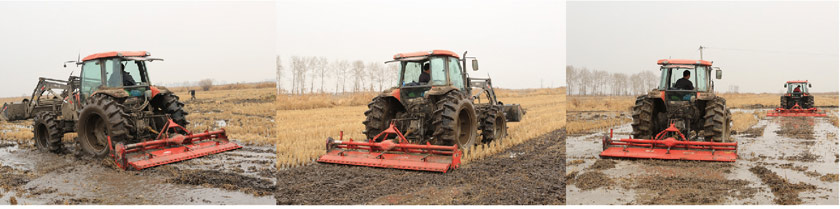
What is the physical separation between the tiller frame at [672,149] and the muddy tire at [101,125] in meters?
7.27

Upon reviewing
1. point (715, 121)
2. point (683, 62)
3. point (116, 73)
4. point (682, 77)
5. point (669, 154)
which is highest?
point (683, 62)

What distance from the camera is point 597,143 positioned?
10.8 metres

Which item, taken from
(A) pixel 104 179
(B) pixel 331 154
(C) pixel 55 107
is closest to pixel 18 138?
(C) pixel 55 107

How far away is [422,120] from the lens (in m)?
8.36

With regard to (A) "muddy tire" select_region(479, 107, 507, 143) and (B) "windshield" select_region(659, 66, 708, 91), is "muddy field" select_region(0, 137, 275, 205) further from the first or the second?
(B) "windshield" select_region(659, 66, 708, 91)

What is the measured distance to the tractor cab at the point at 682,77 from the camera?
934 cm

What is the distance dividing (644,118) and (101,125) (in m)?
9.20

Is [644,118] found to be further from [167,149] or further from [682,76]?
[167,149]

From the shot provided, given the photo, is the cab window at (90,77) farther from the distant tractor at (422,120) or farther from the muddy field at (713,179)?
the muddy field at (713,179)

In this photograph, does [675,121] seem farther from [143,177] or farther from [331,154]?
[143,177]

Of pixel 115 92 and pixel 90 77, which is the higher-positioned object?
pixel 90 77

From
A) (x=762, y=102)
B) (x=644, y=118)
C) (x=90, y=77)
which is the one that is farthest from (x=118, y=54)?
(x=762, y=102)

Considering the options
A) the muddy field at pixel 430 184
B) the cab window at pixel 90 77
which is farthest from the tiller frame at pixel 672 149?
the cab window at pixel 90 77

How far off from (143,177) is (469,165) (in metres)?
4.22
